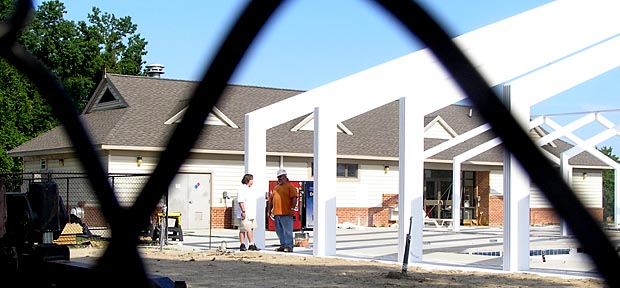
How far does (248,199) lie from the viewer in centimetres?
1759

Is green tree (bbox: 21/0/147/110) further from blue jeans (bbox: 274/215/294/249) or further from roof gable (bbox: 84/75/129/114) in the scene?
blue jeans (bbox: 274/215/294/249)

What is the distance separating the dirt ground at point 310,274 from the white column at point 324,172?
2.35ft

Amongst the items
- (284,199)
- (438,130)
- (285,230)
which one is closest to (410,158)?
(284,199)

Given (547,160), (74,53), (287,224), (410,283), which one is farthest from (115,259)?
(74,53)

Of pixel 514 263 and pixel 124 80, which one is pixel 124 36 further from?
pixel 514 263

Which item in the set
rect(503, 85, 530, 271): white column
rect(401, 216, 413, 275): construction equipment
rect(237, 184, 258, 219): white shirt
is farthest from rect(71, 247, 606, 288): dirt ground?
rect(237, 184, 258, 219): white shirt

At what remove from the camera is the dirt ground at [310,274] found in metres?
12.4

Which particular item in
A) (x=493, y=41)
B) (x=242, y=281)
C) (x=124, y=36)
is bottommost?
(x=242, y=281)

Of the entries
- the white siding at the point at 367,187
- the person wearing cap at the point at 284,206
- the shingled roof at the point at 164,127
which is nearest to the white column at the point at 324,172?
the person wearing cap at the point at 284,206

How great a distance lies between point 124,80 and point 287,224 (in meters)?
17.5

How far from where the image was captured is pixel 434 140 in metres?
38.2

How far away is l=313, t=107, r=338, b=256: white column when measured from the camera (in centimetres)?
1620

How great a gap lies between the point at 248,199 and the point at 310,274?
433cm

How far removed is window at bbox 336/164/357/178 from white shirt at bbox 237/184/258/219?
16.3 m
